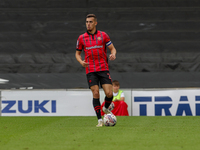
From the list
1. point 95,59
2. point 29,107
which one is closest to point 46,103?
point 29,107

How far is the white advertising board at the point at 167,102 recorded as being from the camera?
9523mm

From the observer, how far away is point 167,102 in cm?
959

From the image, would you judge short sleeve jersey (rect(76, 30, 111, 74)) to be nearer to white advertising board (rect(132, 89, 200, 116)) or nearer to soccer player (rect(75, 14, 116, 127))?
soccer player (rect(75, 14, 116, 127))

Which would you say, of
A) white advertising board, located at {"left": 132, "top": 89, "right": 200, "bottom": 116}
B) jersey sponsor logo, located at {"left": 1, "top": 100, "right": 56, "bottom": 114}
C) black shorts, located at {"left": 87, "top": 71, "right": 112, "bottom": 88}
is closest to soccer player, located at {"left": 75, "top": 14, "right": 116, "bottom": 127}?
black shorts, located at {"left": 87, "top": 71, "right": 112, "bottom": 88}

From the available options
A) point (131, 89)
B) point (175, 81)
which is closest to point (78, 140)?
point (131, 89)

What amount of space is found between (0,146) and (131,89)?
600cm

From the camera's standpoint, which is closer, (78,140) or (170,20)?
(78,140)

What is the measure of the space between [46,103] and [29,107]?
435 mm

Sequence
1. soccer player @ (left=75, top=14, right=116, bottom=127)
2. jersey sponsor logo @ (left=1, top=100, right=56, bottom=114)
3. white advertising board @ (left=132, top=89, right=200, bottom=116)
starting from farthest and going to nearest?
jersey sponsor logo @ (left=1, top=100, right=56, bottom=114), white advertising board @ (left=132, top=89, right=200, bottom=116), soccer player @ (left=75, top=14, right=116, bottom=127)

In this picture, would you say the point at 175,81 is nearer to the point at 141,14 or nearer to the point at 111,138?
the point at 141,14

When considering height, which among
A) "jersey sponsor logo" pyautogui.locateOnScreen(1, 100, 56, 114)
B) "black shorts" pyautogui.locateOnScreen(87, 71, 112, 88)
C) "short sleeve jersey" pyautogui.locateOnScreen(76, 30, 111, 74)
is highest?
"short sleeve jersey" pyautogui.locateOnScreen(76, 30, 111, 74)

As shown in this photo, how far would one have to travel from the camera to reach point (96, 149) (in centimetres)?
372

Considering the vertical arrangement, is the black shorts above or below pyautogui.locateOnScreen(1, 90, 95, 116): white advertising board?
above

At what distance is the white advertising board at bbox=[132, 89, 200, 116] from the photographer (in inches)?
375
